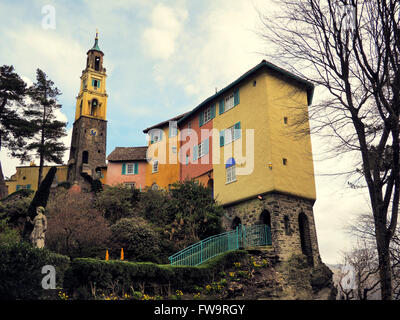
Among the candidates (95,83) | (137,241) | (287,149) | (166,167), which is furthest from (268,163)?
(95,83)

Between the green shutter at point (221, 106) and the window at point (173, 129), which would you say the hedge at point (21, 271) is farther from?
the window at point (173, 129)

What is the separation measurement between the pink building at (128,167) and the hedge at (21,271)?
2548 centimetres

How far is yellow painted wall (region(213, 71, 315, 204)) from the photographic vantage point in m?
21.4

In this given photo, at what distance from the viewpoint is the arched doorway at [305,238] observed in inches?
821

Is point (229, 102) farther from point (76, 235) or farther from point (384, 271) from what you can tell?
point (384, 271)

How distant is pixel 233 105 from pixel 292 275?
38.1 ft

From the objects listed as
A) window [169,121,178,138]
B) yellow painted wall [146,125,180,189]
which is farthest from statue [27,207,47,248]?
window [169,121,178,138]

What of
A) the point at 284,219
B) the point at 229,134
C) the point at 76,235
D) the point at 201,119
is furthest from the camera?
the point at 201,119

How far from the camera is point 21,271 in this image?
1127 centimetres

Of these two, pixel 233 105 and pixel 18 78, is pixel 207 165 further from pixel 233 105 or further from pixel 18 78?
pixel 18 78

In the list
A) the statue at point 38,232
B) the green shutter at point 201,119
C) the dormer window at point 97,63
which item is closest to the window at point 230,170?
the green shutter at point 201,119

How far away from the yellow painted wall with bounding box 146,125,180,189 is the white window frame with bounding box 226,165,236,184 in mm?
8363

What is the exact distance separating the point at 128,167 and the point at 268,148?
20.7 m
